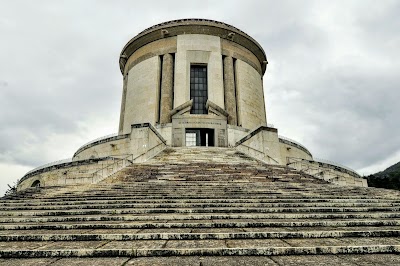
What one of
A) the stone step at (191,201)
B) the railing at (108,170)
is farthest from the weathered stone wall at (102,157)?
the stone step at (191,201)

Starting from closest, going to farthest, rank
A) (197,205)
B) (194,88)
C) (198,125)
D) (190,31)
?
1. (197,205)
2. (198,125)
3. (194,88)
4. (190,31)

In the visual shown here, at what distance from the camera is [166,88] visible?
21359 mm

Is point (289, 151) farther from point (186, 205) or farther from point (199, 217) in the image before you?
point (199, 217)

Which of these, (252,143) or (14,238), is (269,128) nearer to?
(252,143)

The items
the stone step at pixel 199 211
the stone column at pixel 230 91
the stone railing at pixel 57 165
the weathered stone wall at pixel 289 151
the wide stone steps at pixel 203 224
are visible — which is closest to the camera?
the wide stone steps at pixel 203 224

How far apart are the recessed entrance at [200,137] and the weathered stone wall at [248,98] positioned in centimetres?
282

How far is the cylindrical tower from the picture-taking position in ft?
68.0

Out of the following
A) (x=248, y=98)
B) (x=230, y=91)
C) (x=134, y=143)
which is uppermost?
(x=230, y=91)

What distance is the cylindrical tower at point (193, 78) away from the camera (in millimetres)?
20719

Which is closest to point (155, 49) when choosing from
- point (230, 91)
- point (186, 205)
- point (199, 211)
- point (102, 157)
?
point (230, 91)

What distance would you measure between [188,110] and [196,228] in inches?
633

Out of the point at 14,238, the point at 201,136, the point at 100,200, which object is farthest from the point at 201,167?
the point at 201,136

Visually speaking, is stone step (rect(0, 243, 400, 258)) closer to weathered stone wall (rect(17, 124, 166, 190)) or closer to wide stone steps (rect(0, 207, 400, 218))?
wide stone steps (rect(0, 207, 400, 218))

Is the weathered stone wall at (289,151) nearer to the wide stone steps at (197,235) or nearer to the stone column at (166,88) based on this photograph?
the stone column at (166,88)
